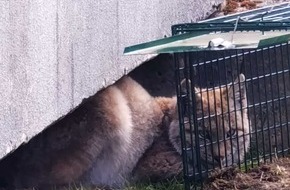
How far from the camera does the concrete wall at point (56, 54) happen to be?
430cm

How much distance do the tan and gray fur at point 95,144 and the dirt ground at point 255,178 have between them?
26.2 inches

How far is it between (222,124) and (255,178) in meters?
0.42

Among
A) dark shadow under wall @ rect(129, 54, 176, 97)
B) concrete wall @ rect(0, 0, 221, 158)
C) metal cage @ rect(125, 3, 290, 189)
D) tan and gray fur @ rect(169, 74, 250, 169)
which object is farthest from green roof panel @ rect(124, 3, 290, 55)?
dark shadow under wall @ rect(129, 54, 176, 97)

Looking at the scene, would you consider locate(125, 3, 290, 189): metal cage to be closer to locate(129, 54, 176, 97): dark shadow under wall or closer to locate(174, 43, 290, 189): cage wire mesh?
locate(174, 43, 290, 189): cage wire mesh

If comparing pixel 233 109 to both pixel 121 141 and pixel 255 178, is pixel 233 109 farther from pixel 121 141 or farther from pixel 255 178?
pixel 121 141

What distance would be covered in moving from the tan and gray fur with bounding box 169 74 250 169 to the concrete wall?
0.66 m

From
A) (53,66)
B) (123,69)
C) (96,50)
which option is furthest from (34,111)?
(123,69)

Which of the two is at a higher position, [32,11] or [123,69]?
[32,11]

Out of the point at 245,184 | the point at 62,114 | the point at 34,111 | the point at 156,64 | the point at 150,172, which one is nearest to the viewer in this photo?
the point at 34,111

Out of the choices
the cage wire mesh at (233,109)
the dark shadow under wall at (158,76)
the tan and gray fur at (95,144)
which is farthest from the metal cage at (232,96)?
the dark shadow under wall at (158,76)

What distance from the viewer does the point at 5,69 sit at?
13.9 feet

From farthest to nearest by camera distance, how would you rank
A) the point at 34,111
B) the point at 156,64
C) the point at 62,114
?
the point at 156,64, the point at 62,114, the point at 34,111

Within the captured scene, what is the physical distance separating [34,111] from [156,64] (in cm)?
212

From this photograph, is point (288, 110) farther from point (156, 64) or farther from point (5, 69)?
point (5, 69)
